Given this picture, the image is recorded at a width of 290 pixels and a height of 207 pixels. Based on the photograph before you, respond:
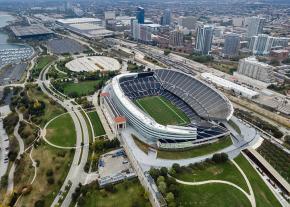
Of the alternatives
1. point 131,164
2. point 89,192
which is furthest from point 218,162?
point 89,192

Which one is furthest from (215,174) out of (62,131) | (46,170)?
(62,131)

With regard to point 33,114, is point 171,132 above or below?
above

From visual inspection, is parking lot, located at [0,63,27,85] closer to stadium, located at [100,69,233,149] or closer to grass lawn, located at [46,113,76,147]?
grass lawn, located at [46,113,76,147]

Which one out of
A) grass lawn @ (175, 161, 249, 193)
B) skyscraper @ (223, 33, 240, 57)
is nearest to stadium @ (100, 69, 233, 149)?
grass lawn @ (175, 161, 249, 193)

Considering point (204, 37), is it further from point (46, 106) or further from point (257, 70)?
point (46, 106)

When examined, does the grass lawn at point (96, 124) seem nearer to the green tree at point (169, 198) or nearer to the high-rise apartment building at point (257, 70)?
the green tree at point (169, 198)

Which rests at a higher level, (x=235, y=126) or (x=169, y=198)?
(x=235, y=126)

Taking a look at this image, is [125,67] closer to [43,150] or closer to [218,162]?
[43,150]
